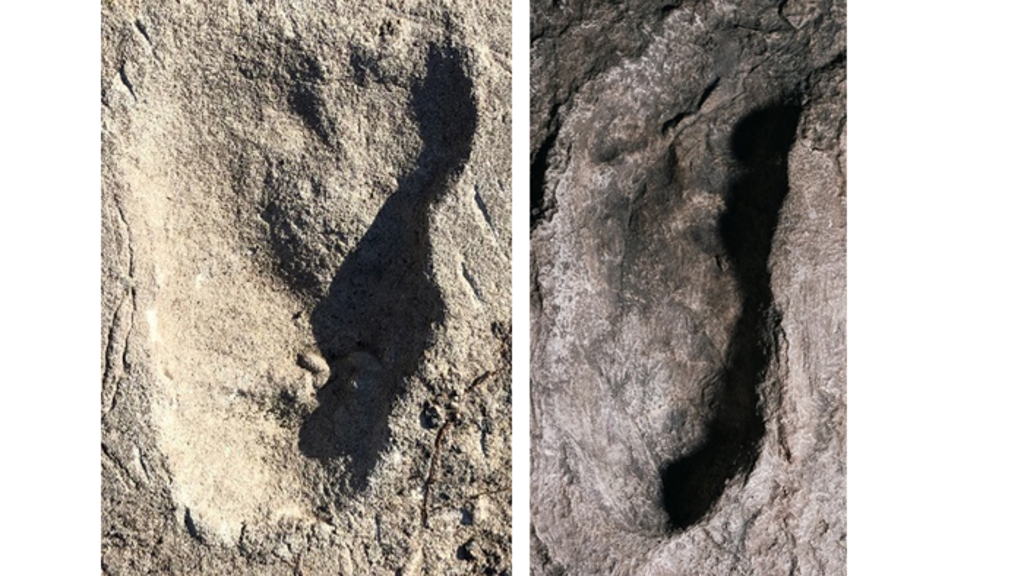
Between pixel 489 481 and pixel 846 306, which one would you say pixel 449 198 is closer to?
pixel 489 481

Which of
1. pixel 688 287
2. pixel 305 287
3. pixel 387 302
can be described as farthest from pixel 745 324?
pixel 305 287

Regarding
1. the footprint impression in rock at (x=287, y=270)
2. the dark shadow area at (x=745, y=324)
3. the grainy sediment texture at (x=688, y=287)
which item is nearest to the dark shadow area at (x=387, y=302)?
the footprint impression in rock at (x=287, y=270)

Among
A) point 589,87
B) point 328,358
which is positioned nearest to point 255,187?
point 328,358

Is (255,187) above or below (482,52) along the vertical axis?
below

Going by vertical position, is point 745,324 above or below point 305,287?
above

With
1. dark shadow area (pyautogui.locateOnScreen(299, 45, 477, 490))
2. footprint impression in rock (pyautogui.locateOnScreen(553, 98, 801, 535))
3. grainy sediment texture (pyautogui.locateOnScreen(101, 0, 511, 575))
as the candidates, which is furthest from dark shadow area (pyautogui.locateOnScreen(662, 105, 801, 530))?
dark shadow area (pyautogui.locateOnScreen(299, 45, 477, 490))

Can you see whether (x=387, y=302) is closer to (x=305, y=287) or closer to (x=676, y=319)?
(x=305, y=287)

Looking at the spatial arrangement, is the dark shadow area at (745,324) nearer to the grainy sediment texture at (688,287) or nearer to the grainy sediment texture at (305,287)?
the grainy sediment texture at (688,287)
